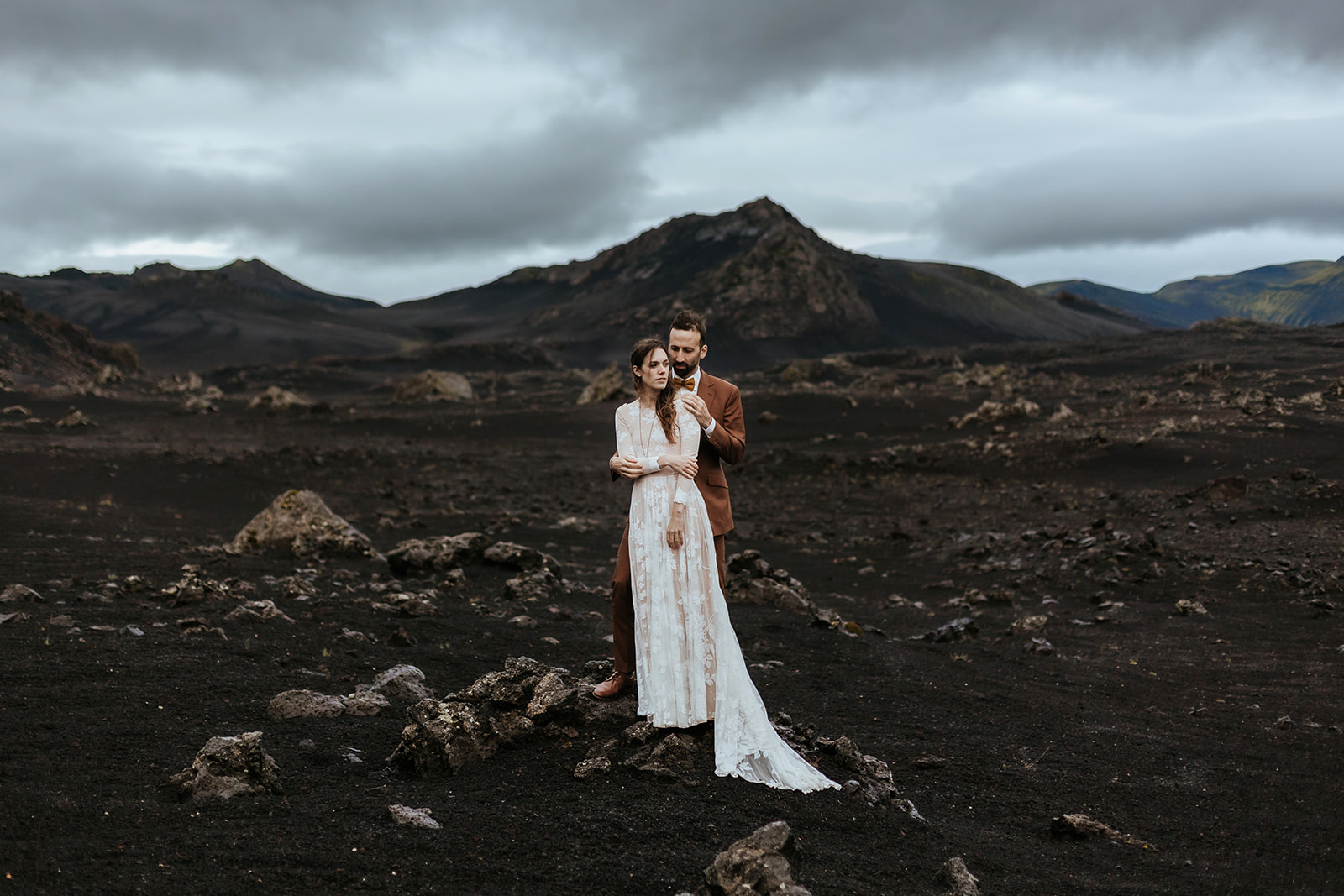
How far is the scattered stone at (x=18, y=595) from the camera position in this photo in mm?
6297

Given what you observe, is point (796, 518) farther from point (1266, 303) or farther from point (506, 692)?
point (1266, 303)

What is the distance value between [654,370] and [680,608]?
3.77 ft

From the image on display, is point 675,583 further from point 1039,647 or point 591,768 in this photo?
point 1039,647

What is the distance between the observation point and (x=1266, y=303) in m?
153

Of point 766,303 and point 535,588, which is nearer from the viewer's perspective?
point 535,588

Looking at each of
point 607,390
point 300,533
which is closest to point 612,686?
point 300,533

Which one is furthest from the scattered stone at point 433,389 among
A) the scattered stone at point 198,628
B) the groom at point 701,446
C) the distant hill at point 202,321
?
the distant hill at point 202,321

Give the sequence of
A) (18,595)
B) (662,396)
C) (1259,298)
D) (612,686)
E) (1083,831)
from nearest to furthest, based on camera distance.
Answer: (1083,831)
(662,396)
(612,686)
(18,595)
(1259,298)

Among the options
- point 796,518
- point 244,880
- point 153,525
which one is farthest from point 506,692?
point 796,518

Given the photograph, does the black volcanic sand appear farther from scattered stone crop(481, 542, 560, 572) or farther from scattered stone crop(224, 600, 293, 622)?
scattered stone crop(481, 542, 560, 572)

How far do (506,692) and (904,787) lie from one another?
212 cm

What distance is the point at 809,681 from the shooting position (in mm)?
6445

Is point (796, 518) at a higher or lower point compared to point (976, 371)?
lower

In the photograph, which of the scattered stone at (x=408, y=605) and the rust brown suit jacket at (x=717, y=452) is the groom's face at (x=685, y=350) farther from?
the scattered stone at (x=408, y=605)
